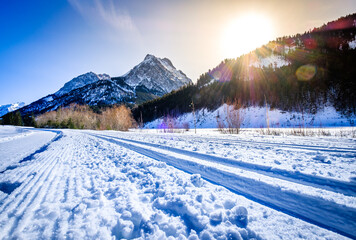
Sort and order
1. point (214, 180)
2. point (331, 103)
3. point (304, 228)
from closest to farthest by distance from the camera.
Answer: point (304, 228), point (214, 180), point (331, 103)

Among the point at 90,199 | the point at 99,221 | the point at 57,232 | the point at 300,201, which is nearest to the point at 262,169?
the point at 300,201

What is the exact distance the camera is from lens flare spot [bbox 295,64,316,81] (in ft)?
138

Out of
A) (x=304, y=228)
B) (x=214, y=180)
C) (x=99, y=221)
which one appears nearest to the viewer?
(x=304, y=228)

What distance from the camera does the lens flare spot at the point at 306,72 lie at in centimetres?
4197

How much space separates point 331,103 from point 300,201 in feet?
159

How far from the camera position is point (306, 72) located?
43.8 meters

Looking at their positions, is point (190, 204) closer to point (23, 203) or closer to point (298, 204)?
point (298, 204)

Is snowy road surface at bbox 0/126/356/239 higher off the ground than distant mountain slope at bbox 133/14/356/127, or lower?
lower

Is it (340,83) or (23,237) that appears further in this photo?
(340,83)

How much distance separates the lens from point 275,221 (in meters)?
1.56

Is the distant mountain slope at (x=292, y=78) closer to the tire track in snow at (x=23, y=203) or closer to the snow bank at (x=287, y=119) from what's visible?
the snow bank at (x=287, y=119)

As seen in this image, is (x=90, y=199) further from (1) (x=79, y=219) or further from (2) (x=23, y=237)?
(2) (x=23, y=237)

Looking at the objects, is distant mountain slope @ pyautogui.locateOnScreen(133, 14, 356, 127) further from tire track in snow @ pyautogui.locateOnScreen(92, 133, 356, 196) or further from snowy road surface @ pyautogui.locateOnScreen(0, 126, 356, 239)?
snowy road surface @ pyautogui.locateOnScreen(0, 126, 356, 239)

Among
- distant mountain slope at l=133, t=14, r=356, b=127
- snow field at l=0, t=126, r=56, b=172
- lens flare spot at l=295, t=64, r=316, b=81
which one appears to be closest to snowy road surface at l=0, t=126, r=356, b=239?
snow field at l=0, t=126, r=56, b=172
